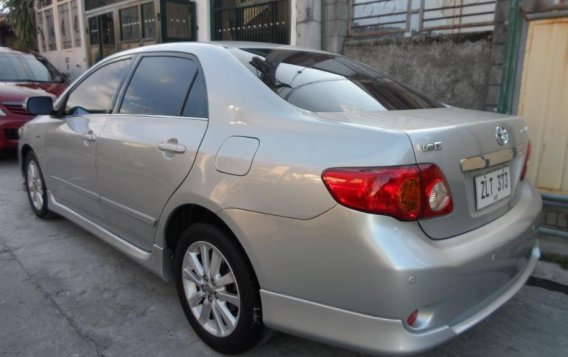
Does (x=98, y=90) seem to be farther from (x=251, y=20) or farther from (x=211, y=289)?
(x=251, y=20)

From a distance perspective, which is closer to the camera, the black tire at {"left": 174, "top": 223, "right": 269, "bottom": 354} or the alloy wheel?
the black tire at {"left": 174, "top": 223, "right": 269, "bottom": 354}

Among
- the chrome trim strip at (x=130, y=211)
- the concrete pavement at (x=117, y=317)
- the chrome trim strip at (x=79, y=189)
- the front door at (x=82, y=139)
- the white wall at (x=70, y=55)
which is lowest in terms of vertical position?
the concrete pavement at (x=117, y=317)

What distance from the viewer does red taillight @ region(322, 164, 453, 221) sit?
1724 millimetres

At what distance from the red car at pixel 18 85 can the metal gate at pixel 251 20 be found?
3.08 m

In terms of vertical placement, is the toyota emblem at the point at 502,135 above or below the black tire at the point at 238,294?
above

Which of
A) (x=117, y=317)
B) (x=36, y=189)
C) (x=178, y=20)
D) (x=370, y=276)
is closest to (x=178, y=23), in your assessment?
(x=178, y=20)

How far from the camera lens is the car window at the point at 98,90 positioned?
324 centimetres

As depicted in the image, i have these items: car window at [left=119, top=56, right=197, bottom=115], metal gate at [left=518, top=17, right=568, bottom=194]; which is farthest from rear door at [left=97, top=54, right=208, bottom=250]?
metal gate at [left=518, top=17, right=568, bottom=194]

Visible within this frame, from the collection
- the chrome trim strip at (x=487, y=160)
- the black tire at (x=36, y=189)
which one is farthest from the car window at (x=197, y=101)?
the black tire at (x=36, y=189)

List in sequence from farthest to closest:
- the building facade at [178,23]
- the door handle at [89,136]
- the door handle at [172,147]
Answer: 1. the building facade at [178,23]
2. the door handle at [89,136]
3. the door handle at [172,147]

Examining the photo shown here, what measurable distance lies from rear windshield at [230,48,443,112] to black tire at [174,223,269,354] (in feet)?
2.45

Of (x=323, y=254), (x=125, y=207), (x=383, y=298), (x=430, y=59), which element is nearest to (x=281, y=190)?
(x=323, y=254)

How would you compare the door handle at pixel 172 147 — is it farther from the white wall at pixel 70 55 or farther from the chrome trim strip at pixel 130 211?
the white wall at pixel 70 55

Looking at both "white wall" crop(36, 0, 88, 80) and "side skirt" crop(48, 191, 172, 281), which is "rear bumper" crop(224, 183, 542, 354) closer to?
"side skirt" crop(48, 191, 172, 281)
